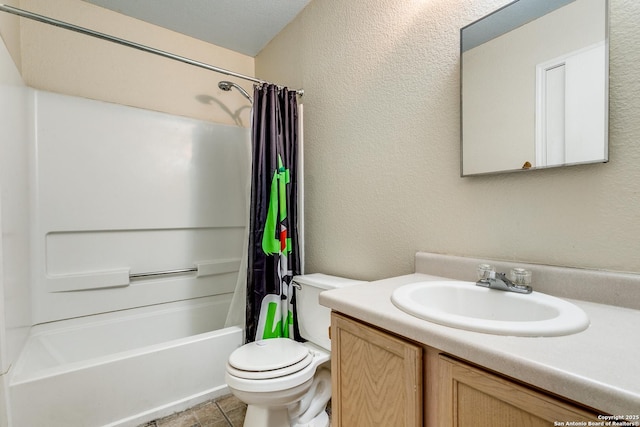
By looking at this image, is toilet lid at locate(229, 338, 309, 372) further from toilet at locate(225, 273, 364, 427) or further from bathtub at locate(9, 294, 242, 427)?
bathtub at locate(9, 294, 242, 427)

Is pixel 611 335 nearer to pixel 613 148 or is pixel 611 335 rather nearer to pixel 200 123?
pixel 613 148

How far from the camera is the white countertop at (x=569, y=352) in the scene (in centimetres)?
43

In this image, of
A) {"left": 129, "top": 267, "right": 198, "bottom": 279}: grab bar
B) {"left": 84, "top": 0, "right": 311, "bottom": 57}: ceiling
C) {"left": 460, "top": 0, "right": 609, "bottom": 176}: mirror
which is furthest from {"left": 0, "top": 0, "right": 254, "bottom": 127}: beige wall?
{"left": 460, "top": 0, "right": 609, "bottom": 176}: mirror

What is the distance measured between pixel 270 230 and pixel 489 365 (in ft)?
4.44

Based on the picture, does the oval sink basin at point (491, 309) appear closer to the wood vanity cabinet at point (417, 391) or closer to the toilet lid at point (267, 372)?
the wood vanity cabinet at point (417, 391)

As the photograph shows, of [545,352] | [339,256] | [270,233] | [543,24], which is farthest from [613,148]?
[270,233]

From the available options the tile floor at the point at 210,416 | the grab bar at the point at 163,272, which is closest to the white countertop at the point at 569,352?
the tile floor at the point at 210,416

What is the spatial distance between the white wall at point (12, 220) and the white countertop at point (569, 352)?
1.52 meters

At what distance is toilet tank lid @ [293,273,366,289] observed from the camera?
1.49 meters

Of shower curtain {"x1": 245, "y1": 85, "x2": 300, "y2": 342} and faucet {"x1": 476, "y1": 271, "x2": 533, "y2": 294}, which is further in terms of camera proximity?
shower curtain {"x1": 245, "y1": 85, "x2": 300, "y2": 342}

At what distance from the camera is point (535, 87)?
952 mm

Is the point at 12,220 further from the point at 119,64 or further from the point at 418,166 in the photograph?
the point at 418,166

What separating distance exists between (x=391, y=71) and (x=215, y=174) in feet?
5.31

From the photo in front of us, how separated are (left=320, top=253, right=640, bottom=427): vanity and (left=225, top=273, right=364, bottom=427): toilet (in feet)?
1.18
